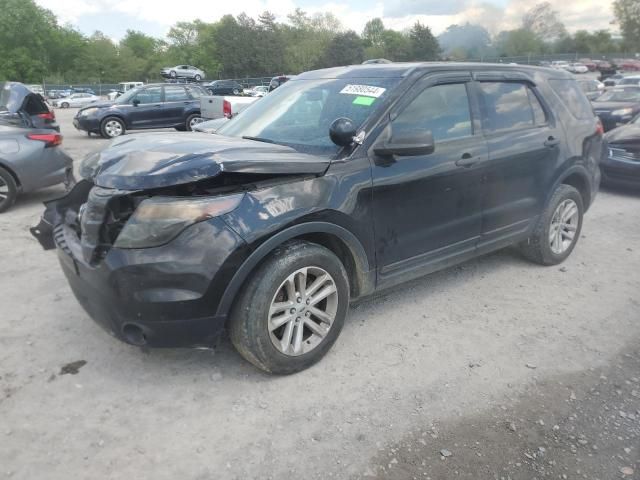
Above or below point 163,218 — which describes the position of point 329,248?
below

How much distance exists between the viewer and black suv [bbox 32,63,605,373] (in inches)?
104

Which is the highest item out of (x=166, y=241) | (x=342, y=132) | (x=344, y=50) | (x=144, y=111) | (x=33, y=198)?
(x=344, y=50)

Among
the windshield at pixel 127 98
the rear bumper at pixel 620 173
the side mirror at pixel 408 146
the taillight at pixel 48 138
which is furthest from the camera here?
the windshield at pixel 127 98

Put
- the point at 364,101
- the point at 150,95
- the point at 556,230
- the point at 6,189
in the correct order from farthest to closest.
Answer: the point at 150,95, the point at 6,189, the point at 556,230, the point at 364,101

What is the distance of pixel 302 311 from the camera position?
3.02 metres

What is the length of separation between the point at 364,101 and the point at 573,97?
8.47ft

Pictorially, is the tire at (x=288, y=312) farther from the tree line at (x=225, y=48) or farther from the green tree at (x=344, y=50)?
the green tree at (x=344, y=50)

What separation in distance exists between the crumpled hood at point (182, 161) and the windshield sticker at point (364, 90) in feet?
2.24

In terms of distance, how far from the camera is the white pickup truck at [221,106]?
12539 millimetres

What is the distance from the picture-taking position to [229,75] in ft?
256

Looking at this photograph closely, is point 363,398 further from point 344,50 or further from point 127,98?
point 344,50

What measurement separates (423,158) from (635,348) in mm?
1916

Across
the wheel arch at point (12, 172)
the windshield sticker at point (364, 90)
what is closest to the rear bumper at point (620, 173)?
the windshield sticker at point (364, 90)

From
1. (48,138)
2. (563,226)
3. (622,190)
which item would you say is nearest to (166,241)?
(563,226)
